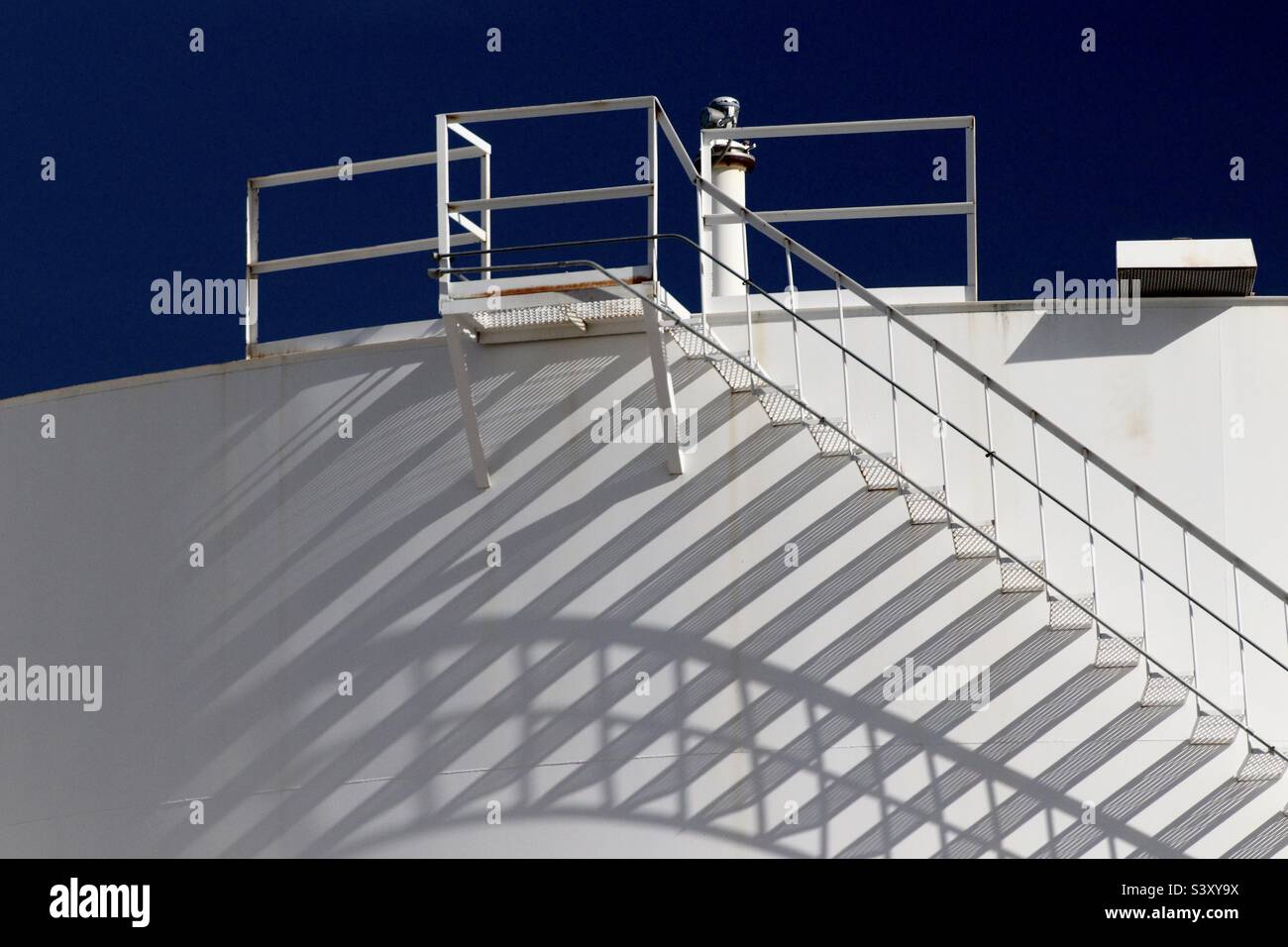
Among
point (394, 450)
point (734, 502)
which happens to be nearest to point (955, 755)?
point (734, 502)

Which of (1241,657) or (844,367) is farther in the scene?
(844,367)

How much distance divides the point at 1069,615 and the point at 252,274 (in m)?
6.98

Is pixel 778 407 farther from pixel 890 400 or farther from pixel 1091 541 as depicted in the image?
pixel 1091 541

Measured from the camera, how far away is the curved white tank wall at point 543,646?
42.9 feet

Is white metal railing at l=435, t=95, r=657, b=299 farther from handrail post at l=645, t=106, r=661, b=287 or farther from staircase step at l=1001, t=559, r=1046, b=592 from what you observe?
staircase step at l=1001, t=559, r=1046, b=592

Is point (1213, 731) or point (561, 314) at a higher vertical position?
point (561, 314)

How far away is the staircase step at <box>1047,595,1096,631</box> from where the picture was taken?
12.9 metres

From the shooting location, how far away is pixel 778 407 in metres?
13.8

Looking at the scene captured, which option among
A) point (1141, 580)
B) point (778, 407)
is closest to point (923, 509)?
point (778, 407)

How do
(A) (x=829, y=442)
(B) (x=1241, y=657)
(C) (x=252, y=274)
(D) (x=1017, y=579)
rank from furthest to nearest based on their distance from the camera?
(C) (x=252, y=274) → (A) (x=829, y=442) → (D) (x=1017, y=579) → (B) (x=1241, y=657)

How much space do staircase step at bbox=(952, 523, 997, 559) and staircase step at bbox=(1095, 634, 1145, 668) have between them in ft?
3.11

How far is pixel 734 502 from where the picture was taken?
13.7m

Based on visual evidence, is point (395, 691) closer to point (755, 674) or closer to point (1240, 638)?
point (755, 674)

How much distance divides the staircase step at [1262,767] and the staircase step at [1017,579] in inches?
68.5
